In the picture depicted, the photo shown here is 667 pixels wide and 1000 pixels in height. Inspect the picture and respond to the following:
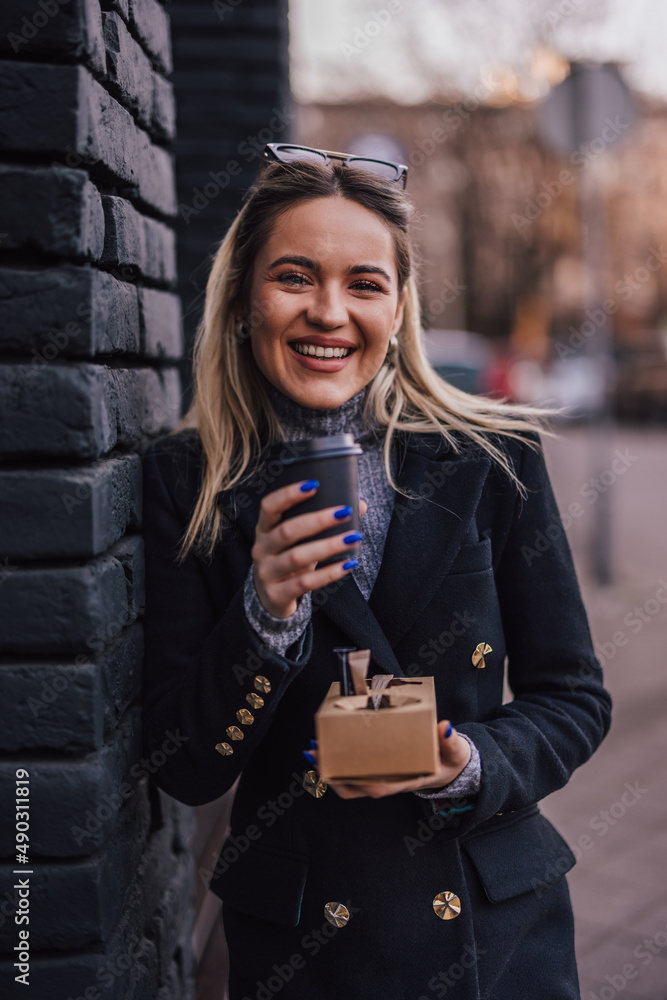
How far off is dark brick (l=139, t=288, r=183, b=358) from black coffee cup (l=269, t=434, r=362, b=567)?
0.73 m

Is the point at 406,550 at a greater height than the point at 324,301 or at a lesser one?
lesser

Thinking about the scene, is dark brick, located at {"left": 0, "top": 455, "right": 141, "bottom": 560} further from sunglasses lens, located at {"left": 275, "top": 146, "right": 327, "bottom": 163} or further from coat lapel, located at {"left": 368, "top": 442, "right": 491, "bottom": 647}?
sunglasses lens, located at {"left": 275, "top": 146, "right": 327, "bottom": 163}

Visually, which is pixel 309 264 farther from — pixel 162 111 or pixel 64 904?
pixel 64 904

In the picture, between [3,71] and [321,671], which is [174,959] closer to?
[321,671]

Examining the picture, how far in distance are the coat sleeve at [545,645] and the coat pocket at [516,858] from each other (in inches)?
3.9

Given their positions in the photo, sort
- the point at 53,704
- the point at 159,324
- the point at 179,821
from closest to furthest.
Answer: the point at 53,704 → the point at 159,324 → the point at 179,821

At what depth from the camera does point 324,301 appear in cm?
189

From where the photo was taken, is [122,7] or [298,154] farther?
[298,154]

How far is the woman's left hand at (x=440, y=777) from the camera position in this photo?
144 centimetres

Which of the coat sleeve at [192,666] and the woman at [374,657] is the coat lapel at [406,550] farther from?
the coat sleeve at [192,666]

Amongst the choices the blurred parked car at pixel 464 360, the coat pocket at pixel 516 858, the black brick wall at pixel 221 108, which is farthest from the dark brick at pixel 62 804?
the blurred parked car at pixel 464 360

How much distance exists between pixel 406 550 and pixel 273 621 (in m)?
0.39

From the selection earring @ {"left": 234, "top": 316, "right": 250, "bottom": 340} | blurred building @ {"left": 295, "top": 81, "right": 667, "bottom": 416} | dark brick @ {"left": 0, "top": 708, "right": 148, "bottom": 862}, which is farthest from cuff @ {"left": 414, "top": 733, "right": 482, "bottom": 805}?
blurred building @ {"left": 295, "top": 81, "right": 667, "bottom": 416}

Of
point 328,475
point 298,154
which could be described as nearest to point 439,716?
point 328,475
